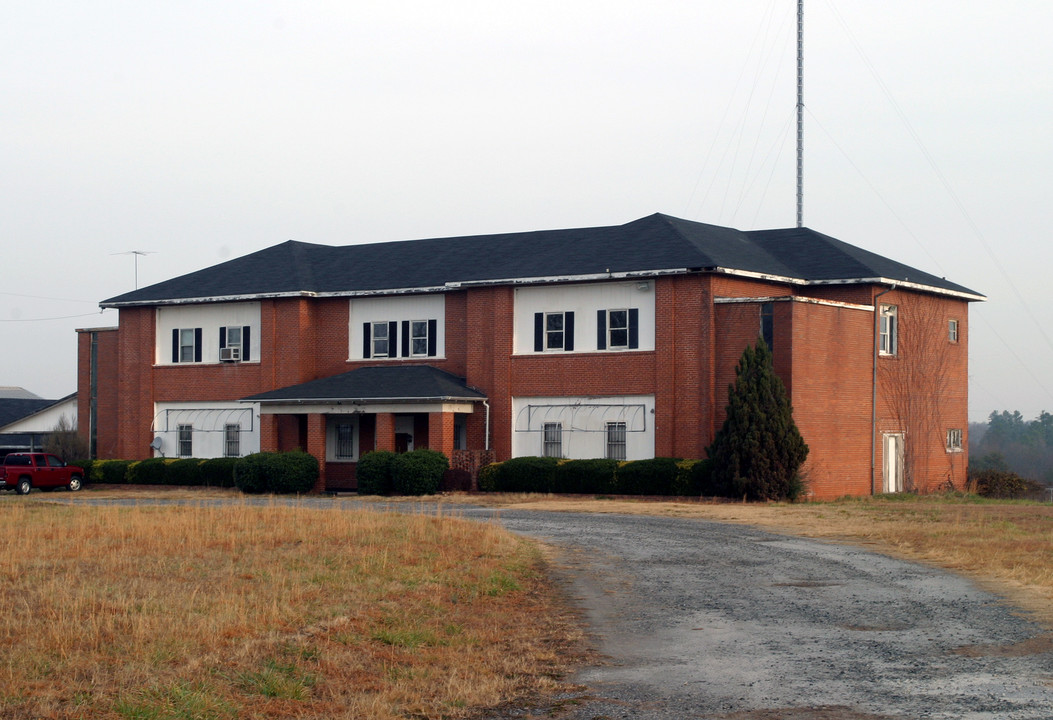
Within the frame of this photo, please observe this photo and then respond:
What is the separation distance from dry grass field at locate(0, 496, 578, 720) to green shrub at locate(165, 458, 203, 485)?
24701 mm

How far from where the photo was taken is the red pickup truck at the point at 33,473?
1790 inches

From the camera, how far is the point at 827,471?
38.8 metres

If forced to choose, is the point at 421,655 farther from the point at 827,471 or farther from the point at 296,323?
the point at 296,323

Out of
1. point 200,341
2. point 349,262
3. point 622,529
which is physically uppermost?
point 349,262

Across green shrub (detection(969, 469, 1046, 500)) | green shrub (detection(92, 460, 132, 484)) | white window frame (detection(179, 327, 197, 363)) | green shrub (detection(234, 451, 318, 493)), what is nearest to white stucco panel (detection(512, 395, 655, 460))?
green shrub (detection(234, 451, 318, 493))

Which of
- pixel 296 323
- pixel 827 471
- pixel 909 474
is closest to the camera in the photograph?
pixel 827 471

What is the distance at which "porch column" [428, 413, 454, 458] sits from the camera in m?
41.8

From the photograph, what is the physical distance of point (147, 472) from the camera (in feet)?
153

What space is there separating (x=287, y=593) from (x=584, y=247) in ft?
99.2

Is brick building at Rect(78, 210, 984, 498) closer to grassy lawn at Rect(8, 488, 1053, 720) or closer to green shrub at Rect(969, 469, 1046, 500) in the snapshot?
green shrub at Rect(969, 469, 1046, 500)

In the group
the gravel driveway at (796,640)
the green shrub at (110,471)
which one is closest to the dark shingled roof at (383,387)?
the green shrub at (110,471)

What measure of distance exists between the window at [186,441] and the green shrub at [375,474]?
33.9 feet

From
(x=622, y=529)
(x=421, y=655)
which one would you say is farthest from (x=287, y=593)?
(x=622, y=529)

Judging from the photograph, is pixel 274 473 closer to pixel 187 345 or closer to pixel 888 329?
pixel 187 345
